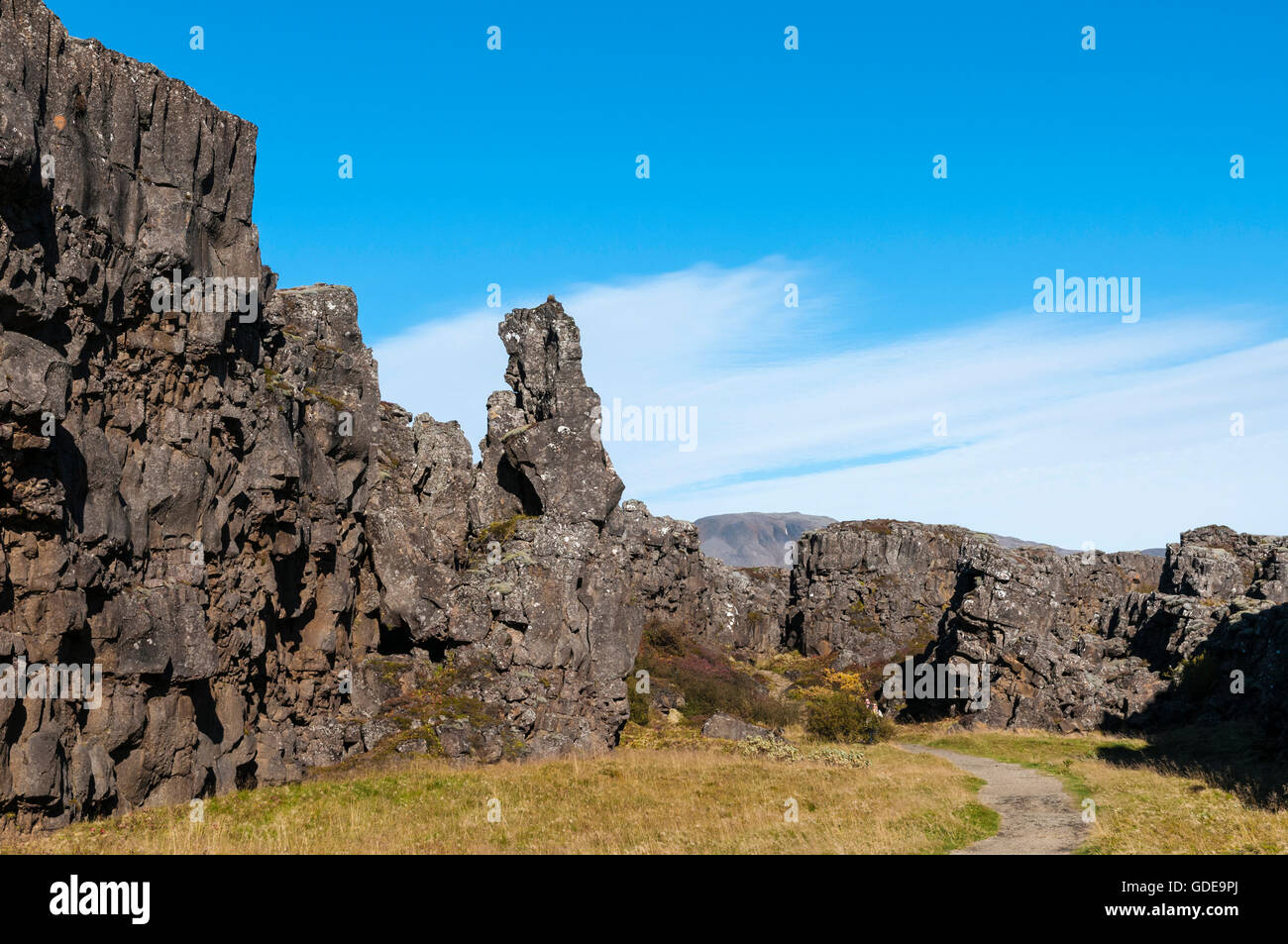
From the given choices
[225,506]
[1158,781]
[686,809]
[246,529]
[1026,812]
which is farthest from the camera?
[1158,781]

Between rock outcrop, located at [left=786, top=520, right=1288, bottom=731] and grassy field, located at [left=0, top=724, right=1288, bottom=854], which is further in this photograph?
rock outcrop, located at [left=786, top=520, right=1288, bottom=731]

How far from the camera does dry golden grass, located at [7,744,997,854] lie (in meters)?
22.4

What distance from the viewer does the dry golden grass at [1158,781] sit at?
2336 centimetres

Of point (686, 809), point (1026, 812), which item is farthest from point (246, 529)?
point (1026, 812)

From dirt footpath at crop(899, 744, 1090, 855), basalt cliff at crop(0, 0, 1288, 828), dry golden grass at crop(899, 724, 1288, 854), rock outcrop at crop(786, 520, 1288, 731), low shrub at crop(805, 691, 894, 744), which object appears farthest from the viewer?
rock outcrop at crop(786, 520, 1288, 731)

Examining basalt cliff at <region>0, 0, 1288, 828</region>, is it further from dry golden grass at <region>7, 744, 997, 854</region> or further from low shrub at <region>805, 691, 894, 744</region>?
low shrub at <region>805, 691, 894, 744</region>

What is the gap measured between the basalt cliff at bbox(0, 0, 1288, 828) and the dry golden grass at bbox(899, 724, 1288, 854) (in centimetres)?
370

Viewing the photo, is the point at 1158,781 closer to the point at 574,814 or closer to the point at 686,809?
the point at 686,809

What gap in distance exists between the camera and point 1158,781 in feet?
115

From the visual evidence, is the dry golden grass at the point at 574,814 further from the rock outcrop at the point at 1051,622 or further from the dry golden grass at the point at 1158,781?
the rock outcrop at the point at 1051,622

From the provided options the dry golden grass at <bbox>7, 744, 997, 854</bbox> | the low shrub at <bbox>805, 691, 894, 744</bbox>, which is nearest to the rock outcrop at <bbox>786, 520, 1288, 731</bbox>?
the low shrub at <bbox>805, 691, 894, 744</bbox>

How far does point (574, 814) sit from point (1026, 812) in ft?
46.6
